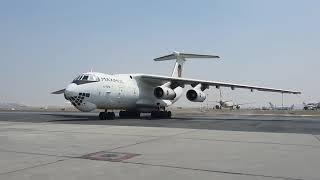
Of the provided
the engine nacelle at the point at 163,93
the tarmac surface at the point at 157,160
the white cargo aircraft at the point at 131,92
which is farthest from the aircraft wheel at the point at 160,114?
the tarmac surface at the point at 157,160

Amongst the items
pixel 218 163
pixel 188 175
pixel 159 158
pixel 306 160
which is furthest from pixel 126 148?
pixel 306 160

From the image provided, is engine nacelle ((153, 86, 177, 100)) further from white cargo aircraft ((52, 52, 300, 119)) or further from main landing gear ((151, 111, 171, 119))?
main landing gear ((151, 111, 171, 119))

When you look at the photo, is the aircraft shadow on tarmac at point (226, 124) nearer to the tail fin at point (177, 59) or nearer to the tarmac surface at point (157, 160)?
the tarmac surface at point (157, 160)

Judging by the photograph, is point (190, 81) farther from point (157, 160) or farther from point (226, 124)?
point (157, 160)

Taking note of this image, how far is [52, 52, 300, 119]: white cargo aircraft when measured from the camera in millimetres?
24359

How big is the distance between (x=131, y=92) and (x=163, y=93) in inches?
98.2

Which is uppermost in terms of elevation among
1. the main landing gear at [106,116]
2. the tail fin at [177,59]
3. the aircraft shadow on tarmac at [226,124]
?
the tail fin at [177,59]

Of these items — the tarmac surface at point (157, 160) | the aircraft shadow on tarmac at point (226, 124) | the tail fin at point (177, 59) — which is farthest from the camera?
the tail fin at point (177, 59)

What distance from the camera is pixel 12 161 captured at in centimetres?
704

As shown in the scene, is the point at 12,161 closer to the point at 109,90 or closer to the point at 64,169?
the point at 64,169

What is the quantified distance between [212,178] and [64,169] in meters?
2.36

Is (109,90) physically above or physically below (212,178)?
above

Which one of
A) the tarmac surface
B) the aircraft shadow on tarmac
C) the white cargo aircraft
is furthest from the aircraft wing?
the tarmac surface

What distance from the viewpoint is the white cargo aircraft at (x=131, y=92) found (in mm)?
24359
